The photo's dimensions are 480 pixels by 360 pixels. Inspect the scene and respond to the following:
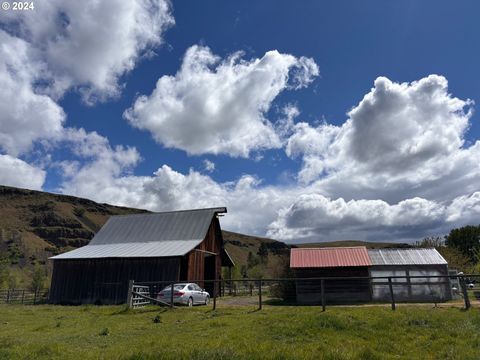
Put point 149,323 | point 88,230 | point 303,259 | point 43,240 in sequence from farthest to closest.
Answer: point 88,230 < point 43,240 < point 303,259 < point 149,323

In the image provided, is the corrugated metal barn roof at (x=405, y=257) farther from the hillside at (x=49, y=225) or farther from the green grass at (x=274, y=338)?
the hillside at (x=49, y=225)

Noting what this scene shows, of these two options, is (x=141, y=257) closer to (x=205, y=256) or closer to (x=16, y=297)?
(x=205, y=256)

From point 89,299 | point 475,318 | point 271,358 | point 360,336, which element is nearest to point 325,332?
point 360,336

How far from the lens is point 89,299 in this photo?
31375 mm

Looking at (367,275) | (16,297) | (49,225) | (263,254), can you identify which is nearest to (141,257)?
(367,275)

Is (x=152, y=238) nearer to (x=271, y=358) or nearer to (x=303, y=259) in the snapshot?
(x=303, y=259)

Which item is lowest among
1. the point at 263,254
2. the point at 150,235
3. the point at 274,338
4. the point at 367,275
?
the point at 274,338

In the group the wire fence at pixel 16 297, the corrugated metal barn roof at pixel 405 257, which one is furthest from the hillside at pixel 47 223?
the corrugated metal barn roof at pixel 405 257

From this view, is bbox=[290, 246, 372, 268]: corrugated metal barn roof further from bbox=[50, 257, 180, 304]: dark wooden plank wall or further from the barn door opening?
the barn door opening

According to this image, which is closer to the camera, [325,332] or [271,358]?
[271,358]

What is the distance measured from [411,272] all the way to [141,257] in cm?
1980

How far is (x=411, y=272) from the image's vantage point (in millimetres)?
27812

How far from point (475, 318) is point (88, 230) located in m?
149

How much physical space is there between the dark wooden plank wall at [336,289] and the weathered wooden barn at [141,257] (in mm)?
9144
